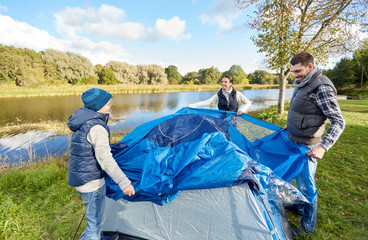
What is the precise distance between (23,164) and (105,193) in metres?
4.76

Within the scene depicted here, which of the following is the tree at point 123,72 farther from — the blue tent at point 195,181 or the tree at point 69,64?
the blue tent at point 195,181

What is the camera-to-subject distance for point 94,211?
1.87m

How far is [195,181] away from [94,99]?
1.33 meters

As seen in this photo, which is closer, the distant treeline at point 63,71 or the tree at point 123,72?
the distant treeline at point 63,71

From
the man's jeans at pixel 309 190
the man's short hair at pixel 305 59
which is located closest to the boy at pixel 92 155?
the man's jeans at pixel 309 190

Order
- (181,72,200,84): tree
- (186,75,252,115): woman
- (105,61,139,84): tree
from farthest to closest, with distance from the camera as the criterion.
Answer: (181,72,200,84): tree → (105,61,139,84): tree → (186,75,252,115): woman

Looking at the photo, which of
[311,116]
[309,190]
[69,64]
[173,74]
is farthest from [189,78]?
[309,190]

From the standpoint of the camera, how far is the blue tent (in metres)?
1.82

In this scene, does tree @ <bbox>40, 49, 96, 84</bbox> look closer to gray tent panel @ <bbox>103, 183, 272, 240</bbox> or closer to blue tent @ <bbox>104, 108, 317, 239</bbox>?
blue tent @ <bbox>104, 108, 317, 239</bbox>

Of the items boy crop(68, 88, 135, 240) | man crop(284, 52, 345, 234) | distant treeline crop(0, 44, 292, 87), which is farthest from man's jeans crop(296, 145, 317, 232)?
distant treeline crop(0, 44, 292, 87)

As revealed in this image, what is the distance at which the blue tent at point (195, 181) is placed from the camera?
1.82m

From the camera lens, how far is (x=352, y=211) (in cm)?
285

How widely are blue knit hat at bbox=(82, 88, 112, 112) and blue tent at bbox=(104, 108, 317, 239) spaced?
72 cm

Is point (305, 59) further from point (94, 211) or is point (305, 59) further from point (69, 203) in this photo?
point (69, 203)
